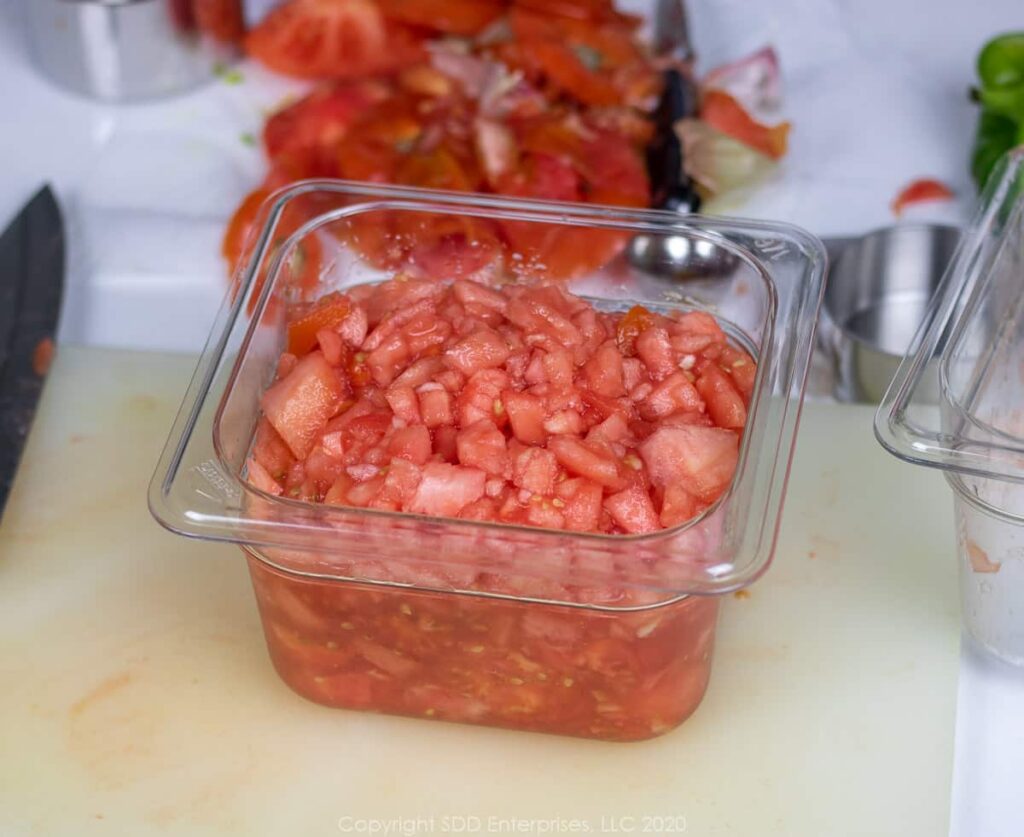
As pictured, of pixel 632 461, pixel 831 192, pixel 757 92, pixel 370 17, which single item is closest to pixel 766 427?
pixel 632 461

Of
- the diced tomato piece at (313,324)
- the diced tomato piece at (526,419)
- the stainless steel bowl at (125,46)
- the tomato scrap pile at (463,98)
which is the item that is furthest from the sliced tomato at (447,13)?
the diced tomato piece at (526,419)

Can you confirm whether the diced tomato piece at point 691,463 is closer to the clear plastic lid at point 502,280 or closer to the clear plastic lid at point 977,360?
the clear plastic lid at point 502,280

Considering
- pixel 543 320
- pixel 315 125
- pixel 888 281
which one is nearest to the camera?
pixel 543 320

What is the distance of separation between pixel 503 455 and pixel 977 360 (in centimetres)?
71

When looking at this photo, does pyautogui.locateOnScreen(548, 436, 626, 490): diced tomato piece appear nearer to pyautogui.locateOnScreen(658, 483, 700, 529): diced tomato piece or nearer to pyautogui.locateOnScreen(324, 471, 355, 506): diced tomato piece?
pyautogui.locateOnScreen(658, 483, 700, 529): diced tomato piece

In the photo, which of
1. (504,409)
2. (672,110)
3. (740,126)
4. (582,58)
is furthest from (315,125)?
(504,409)

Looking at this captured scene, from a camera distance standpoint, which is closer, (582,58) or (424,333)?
(424,333)

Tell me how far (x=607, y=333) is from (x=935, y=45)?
1.67 meters

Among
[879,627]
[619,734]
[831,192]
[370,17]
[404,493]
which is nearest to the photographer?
[404,493]

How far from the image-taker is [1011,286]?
1.89 metres

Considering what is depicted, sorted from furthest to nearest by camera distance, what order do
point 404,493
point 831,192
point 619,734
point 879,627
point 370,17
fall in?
point 370,17 → point 831,192 → point 879,627 → point 619,734 → point 404,493

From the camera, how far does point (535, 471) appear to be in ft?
4.85

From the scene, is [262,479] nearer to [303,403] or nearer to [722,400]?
[303,403]

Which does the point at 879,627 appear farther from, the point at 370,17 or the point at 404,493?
the point at 370,17
